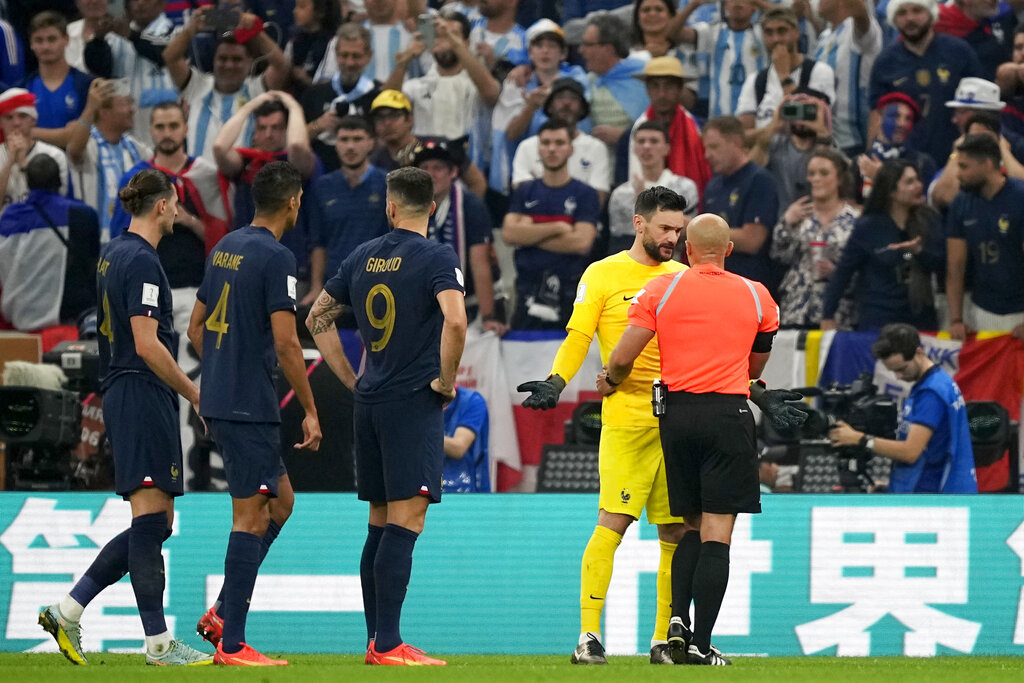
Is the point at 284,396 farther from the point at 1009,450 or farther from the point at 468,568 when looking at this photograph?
the point at 1009,450

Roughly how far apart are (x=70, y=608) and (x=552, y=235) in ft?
20.0

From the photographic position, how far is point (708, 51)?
554 inches

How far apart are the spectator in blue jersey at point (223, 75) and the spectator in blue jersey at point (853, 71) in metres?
5.10

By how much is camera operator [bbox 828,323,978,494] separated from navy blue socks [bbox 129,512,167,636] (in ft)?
16.0

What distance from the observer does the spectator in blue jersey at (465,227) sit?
12562 millimetres

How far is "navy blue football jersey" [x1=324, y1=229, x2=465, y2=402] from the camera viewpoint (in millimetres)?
7355

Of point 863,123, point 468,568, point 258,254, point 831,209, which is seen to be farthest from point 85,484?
point 863,123

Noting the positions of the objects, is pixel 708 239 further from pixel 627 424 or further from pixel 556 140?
pixel 556 140

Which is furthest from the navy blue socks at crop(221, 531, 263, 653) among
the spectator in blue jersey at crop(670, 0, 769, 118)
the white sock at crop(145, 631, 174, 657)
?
the spectator in blue jersey at crop(670, 0, 769, 118)

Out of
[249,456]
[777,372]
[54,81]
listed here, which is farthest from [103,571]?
[54,81]

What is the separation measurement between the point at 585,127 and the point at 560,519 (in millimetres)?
5313

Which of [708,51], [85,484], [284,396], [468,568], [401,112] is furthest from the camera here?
[708,51]

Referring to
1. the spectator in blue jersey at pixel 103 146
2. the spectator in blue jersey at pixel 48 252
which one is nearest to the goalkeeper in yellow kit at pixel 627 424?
the spectator in blue jersey at pixel 48 252

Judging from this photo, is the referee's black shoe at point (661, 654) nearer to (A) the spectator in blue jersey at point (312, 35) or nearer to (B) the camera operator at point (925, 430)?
(B) the camera operator at point (925, 430)
